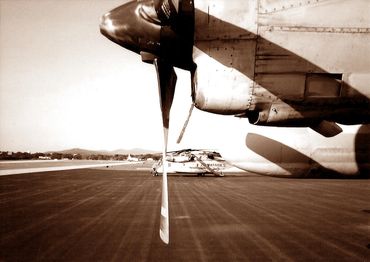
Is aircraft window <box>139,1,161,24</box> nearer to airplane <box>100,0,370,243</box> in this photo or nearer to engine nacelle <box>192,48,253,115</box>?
airplane <box>100,0,370,243</box>

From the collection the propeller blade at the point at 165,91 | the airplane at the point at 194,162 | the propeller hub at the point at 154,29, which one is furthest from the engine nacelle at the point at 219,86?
the airplane at the point at 194,162

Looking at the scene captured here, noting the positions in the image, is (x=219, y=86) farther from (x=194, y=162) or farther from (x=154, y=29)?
(x=194, y=162)

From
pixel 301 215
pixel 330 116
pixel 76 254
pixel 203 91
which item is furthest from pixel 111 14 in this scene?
pixel 301 215

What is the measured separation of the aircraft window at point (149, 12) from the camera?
4.57 meters

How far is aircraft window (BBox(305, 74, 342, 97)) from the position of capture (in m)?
4.32

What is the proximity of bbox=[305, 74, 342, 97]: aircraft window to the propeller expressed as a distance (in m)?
1.66

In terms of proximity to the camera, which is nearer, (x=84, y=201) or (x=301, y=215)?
(x=301, y=215)

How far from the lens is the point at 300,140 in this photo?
25.0ft

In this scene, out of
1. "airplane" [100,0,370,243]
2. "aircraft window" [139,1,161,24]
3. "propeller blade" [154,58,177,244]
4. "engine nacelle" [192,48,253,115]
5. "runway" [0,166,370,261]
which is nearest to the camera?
"airplane" [100,0,370,243]

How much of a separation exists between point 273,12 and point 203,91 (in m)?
1.37

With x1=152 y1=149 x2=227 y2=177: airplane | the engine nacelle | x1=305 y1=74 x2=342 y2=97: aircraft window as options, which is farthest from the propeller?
x1=152 y1=149 x2=227 y2=177: airplane

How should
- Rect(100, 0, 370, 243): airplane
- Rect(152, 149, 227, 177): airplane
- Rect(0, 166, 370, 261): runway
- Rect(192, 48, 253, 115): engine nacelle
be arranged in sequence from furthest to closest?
Rect(152, 149, 227, 177): airplane, Rect(0, 166, 370, 261): runway, Rect(192, 48, 253, 115): engine nacelle, Rect(100, 0, 370, 243): airplane

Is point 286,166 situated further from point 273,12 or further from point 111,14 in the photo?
point 111,14

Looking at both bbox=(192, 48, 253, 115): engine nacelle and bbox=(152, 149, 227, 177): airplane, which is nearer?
bbox=(192, 48, 253, 115): engine nacelle
